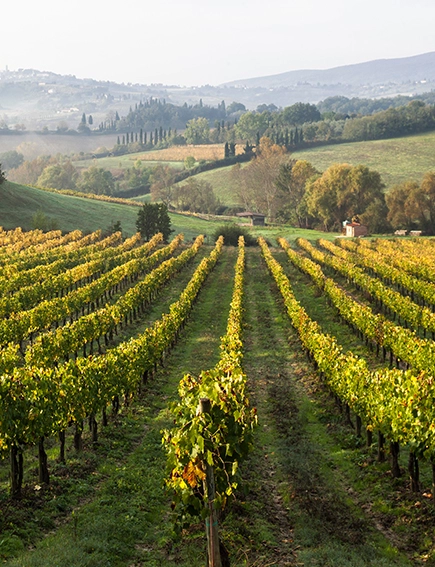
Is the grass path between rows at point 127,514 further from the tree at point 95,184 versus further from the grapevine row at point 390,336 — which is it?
the tree at point 95,184

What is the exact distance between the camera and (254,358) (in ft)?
119

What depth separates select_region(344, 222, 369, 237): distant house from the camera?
112000 mm

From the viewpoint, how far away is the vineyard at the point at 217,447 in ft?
45.2

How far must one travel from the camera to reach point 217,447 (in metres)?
11.9

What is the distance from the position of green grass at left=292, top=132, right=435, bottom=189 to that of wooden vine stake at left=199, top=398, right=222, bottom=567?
15060 centimetres

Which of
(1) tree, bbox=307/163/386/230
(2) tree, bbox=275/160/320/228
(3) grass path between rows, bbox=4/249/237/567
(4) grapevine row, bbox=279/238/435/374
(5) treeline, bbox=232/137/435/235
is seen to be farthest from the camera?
(2) tree, bbox=275/160/320/228

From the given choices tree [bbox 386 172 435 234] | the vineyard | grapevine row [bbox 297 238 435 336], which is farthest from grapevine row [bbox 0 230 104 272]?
tree [bbox 386 172 435 234]

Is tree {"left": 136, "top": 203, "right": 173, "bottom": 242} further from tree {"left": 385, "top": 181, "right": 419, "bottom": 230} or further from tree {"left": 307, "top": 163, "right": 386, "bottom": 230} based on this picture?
tree {"left": 385, "top": 181, "right": 419, "bottom": 230}

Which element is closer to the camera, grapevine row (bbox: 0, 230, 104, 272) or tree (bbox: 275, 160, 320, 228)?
grapevine row (bbox: 0, 230, 104, 272)

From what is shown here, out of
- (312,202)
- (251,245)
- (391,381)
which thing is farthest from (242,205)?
(391,381)

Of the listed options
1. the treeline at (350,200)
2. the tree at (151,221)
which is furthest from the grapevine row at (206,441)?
the treeline at (350,200)

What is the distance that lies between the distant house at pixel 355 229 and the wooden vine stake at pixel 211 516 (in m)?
103

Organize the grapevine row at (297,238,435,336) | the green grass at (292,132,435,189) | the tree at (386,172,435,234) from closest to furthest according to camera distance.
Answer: the grapevine row at (297,238,435,336) → the tree at (386,172,435,234) → the green grass at (292,132,435,189)

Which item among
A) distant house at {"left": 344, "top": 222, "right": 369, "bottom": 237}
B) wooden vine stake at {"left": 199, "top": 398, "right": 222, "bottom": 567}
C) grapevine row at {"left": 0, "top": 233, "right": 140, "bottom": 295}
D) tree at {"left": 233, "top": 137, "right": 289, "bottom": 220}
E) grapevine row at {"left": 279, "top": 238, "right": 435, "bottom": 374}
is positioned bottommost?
distant house at {"left": 344, "top": 222, "right": 369, "bottom": 237}
